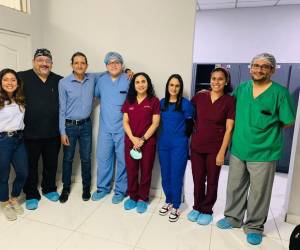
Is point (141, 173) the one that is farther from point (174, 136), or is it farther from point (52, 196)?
point (52, 196)

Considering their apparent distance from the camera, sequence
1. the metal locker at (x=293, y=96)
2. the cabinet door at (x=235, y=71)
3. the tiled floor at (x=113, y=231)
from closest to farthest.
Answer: the tiled floor at (x=113, y=231), the metal locker at (x=293, y=96), the cabinet door at (x=235, y=71)

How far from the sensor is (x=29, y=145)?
7.98ft

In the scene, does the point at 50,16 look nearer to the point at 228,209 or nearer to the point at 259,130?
the point at 259,130

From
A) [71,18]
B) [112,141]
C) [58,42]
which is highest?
[71,18]

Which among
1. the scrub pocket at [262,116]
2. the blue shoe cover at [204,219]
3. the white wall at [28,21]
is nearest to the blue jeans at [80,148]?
the white wall at [28,21]

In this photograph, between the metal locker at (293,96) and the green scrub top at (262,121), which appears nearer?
the green scrub top at (262,121)

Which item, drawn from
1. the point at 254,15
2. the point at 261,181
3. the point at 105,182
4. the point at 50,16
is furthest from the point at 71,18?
the point at 254,15

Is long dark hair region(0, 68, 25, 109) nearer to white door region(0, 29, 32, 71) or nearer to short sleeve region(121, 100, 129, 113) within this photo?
white door region(0, 29, 32, 71)

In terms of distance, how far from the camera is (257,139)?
77.7 inches

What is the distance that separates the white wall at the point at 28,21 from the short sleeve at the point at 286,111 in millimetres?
2561

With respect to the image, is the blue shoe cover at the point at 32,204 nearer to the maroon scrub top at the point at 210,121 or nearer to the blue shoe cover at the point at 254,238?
the maroon scrub top at the point at 210,121

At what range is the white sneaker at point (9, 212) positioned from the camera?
2.27 m

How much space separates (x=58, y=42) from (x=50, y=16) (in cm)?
30

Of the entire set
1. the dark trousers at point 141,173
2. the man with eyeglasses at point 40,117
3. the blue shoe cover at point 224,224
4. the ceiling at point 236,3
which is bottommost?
the blue shoe cover at point 224,224
